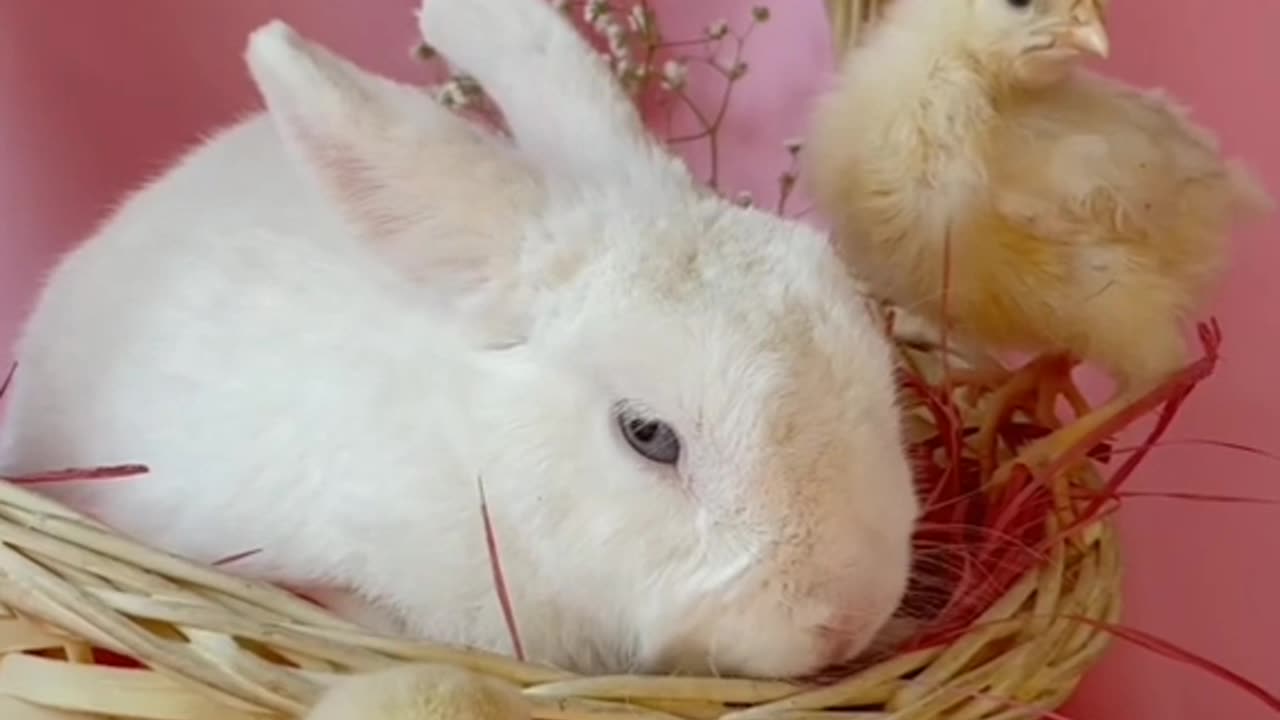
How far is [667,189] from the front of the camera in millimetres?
793

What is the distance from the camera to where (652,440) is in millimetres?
721

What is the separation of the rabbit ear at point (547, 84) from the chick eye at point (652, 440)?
137 mm

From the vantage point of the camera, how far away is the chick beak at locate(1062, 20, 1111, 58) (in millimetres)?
910

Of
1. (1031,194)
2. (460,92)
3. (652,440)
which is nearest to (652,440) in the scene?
(652,440)

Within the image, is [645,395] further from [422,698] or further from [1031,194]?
[1031,194]

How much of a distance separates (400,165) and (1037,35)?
0.35 meters

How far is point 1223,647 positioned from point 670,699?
0.78 meters

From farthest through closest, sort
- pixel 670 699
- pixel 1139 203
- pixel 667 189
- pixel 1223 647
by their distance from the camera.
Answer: pixel 1223 647, pixel 1139 203, pixel 667 189, pixel 670 699

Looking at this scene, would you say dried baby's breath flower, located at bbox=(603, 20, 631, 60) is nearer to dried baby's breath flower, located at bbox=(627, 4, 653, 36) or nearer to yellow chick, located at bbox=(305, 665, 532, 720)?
dried baby's breath flower, located at bbox=(627, 4, 653, 36)

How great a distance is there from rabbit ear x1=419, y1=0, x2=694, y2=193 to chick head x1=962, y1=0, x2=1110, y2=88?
20cm

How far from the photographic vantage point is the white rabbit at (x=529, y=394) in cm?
71

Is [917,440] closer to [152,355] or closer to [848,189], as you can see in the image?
[848,189]

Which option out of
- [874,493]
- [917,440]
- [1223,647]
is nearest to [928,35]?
[917,440]

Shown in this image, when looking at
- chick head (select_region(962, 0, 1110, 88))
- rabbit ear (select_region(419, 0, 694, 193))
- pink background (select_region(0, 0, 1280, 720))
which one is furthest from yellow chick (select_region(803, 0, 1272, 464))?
pink background (select_region(0, 0, 1280, 720))
